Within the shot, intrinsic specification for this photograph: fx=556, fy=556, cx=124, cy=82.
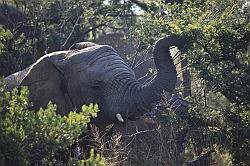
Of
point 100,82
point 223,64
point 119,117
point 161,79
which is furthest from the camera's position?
point 223,64

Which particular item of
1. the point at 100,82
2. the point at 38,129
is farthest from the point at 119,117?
the point at 38,129

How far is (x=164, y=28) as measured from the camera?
6.97 m

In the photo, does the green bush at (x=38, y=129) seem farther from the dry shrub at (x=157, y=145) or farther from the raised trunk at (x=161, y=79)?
the dry shrub at (x=157, y=145)

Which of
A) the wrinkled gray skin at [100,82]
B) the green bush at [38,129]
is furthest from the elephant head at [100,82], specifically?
the green bush at [38,129]

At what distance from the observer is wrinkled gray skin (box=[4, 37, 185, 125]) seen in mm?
5816

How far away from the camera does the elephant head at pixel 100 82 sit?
5812 millimetres

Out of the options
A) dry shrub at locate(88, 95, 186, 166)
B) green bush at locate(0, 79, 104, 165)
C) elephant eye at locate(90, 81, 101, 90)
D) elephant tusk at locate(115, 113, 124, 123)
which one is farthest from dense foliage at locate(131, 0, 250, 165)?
green bush at locate(0, 79, 104, 165)

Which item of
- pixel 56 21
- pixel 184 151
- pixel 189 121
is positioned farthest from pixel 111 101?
pixel 56 21

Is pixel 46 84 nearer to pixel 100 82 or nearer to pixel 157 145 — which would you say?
pixel 100 82

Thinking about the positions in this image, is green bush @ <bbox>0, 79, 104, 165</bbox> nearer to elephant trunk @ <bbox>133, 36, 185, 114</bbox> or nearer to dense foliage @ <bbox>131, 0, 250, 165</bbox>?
elephant trunk @ <bbox>133, 36, 185, 114</bbox>

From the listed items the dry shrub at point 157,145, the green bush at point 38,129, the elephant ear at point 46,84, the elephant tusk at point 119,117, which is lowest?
the dry shrub at point 157,145

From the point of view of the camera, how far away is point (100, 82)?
6.00 metres

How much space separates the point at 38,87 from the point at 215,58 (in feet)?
7.07

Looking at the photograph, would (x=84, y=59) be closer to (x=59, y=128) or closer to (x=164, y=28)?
(x=164, y=28)
